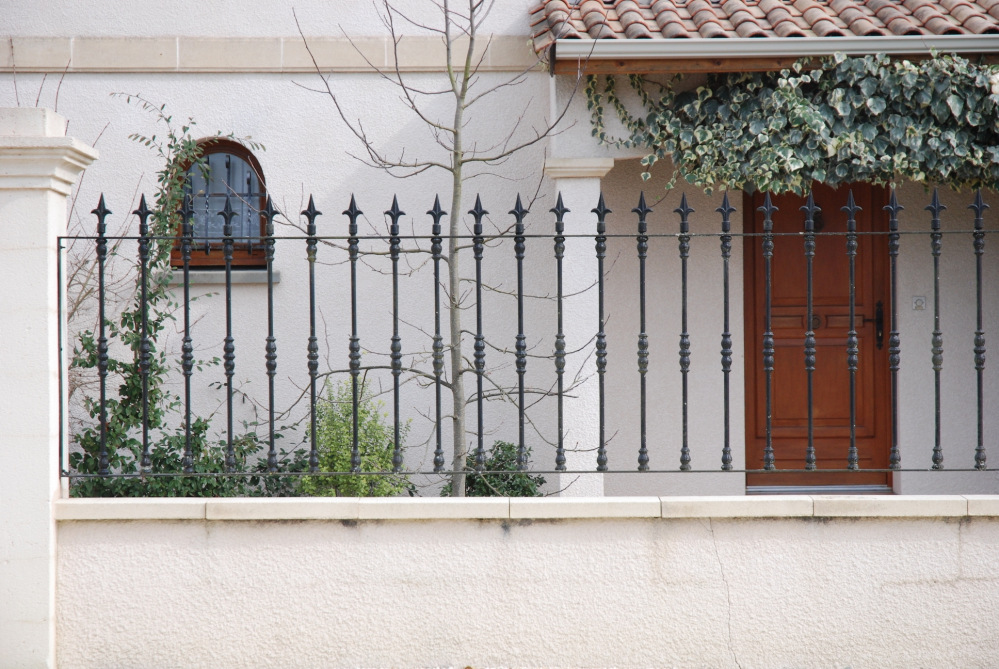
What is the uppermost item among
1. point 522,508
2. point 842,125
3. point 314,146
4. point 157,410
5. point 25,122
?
→ point 314,146

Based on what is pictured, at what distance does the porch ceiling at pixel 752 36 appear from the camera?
535 cm

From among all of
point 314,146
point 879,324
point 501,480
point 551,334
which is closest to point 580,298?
point 551,334

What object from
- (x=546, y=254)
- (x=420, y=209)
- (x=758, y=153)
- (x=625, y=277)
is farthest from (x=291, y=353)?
(x=758, y=153)

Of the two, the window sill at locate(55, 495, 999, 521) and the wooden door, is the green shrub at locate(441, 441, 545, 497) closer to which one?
the window sill at locate(55, 495, 999, 521)

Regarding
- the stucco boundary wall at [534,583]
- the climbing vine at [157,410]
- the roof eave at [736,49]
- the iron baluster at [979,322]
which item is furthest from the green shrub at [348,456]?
the iron baluster at [979,322]

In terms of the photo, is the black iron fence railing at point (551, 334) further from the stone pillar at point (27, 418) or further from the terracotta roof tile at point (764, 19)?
the stone pillar at point (27, 418)

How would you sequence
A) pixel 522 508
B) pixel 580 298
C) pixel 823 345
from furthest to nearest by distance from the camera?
pixel 823 345, pixel 580 298, pixel 522 508

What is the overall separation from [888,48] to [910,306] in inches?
85.9

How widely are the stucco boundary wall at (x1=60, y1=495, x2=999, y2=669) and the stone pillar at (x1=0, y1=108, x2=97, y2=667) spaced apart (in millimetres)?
101

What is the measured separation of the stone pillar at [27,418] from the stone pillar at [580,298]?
2.88 meters

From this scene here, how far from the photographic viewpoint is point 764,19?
5734 mm

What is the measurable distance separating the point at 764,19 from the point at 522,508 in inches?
144

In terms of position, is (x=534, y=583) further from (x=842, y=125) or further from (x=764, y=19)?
(x=764, y=19)

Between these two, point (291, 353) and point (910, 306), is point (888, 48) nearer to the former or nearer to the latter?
point (910, 306)
